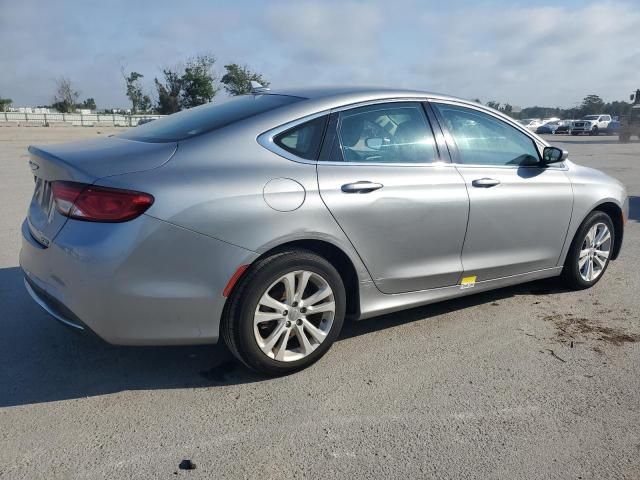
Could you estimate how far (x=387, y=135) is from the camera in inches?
141

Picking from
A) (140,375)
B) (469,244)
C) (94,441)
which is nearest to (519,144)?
(469,244)

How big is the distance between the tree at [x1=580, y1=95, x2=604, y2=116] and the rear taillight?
88056 millimetres

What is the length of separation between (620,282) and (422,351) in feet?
8.34

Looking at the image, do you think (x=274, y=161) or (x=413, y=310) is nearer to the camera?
(x=274, y=161)

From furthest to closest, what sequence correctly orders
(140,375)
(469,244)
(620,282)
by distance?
(620,282)
(469,244)
(140,375)

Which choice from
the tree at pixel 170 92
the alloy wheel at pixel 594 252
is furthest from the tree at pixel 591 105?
the alloy wheel at pixel 594 252

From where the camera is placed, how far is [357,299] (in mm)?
3424

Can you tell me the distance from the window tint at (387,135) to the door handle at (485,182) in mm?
348

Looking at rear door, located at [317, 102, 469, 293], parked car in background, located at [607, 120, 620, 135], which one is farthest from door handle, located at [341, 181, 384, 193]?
parked car in background, located at [607, 120, 620, 135]

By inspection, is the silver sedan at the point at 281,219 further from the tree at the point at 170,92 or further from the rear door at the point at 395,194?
the tree at the point at 170,92

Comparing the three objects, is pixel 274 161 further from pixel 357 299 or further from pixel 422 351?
pixel 422 351

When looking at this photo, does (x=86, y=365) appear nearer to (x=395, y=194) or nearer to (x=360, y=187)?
(x=360, y=187)

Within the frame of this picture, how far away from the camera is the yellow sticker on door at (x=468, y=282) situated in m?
3.89

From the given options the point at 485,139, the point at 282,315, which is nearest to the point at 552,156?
the point at 485,139
